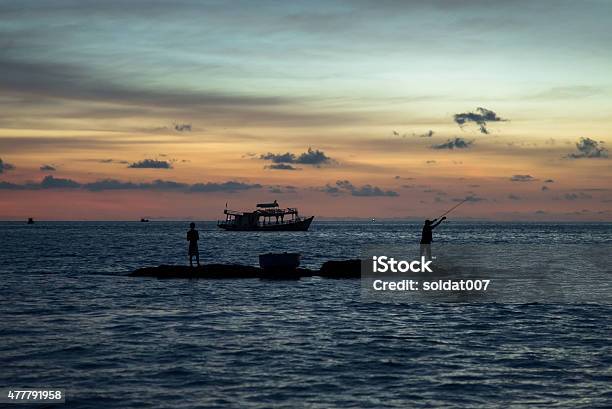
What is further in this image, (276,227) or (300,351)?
(276,227)

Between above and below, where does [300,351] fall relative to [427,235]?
below

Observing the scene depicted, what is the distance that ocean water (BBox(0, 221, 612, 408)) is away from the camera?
15.0 meters

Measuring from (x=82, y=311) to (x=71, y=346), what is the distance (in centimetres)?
753

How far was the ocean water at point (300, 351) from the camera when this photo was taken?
14977 mm

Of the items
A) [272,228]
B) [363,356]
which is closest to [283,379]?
[363,356]

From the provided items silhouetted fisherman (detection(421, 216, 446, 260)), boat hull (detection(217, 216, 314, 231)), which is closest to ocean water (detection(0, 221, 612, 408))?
silhouetted fisherman (detection(421, 216, 446, 260))

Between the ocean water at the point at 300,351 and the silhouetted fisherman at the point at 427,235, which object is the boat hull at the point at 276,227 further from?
the ocean water at the point at 300,351

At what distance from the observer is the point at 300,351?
19.4 metres

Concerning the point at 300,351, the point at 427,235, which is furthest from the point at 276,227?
the point at 300,351

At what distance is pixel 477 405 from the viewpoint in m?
14.2

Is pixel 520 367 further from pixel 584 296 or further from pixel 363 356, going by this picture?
pixel 584 296

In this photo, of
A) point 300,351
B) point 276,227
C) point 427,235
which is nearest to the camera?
point 300,351

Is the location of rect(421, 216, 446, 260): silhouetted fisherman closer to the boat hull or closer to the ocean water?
the ocean water

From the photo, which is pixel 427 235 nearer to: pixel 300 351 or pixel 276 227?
pixel 300 351
